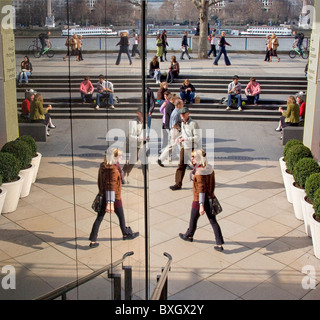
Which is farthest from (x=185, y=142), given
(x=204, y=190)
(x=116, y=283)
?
(x=116, y=283)

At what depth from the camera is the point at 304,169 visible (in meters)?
7.97

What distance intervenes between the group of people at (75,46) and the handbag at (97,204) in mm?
914

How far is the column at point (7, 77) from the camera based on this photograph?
17.5 ft

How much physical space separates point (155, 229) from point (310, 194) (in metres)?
2.32

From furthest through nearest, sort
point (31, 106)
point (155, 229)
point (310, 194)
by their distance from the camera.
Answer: point (155, 229)
point (310, 194)
point (31, 106)

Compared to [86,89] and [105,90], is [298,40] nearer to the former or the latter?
[105,90]

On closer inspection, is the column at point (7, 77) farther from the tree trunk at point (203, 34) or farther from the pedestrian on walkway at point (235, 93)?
the tree trunk at point (203, 34)

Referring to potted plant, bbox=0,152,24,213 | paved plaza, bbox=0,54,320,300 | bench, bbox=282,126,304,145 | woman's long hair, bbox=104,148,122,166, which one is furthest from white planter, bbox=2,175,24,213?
bench, bbox=282,126,304,145

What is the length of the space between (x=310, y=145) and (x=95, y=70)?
865 cm

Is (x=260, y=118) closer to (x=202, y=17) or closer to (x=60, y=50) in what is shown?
(x=202, y=17)

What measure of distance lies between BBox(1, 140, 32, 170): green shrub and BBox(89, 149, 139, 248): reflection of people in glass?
314cm

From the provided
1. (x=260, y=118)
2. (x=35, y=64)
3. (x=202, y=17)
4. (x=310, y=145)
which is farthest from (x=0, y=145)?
(x=202, y=17)

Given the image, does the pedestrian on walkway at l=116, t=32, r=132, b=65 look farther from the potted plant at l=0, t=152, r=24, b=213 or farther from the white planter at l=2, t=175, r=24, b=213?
the potted plant at l=0, t=152, r=24, b=213

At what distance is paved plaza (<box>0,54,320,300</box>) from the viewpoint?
3.49 m
